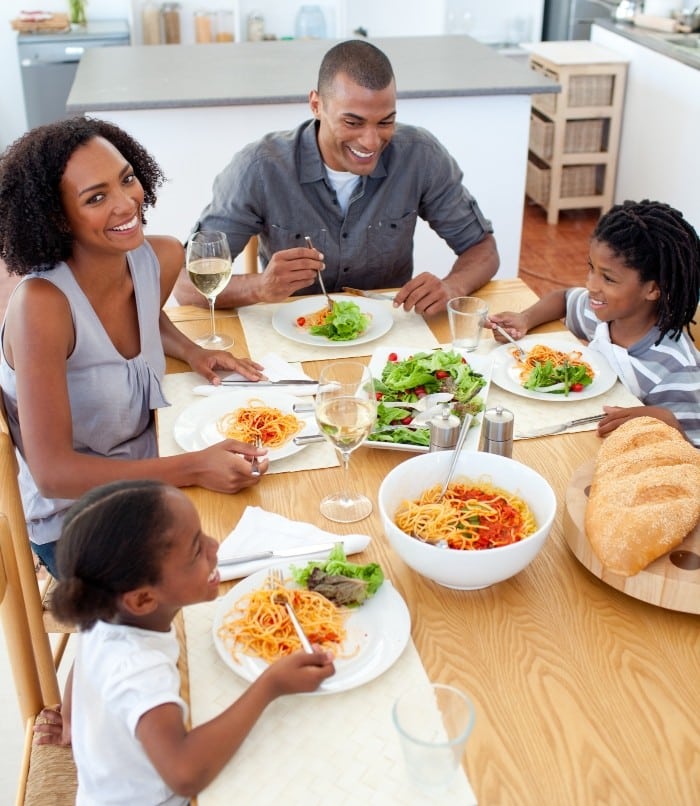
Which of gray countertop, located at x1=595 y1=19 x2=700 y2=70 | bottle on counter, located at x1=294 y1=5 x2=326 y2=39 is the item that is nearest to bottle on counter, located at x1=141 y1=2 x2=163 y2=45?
bottle on counter, located at x1=294 y1=5 x2=326 y2=39

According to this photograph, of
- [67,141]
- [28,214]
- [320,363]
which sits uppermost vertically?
[67,141]

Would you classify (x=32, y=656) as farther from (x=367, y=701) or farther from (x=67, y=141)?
(x=67, y=141)

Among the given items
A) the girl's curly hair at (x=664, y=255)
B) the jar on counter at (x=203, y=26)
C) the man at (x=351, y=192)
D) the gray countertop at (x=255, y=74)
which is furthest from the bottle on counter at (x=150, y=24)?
the girl's curly hair at (x=664, y=255)

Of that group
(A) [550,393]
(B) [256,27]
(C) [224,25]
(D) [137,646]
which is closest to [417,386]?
(A) [550,393]

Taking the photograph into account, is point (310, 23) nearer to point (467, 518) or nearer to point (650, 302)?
point (650, 302)

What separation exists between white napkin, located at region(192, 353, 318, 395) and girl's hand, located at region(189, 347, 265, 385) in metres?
0.01

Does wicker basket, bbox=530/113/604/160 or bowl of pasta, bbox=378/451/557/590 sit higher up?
bowl of pasta, bbox=378/451/557/590

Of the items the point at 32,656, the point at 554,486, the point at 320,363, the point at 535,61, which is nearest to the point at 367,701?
the point at 554,486

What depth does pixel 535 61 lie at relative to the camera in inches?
206

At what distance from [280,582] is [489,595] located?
0.95 ft

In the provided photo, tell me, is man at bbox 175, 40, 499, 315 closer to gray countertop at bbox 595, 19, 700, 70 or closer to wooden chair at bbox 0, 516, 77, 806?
wooden chair at bbox 0, 516, 77, 806

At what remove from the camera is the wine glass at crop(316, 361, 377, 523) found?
4.60 ft

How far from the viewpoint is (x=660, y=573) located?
3.99 feet

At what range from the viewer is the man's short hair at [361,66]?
2.21m
